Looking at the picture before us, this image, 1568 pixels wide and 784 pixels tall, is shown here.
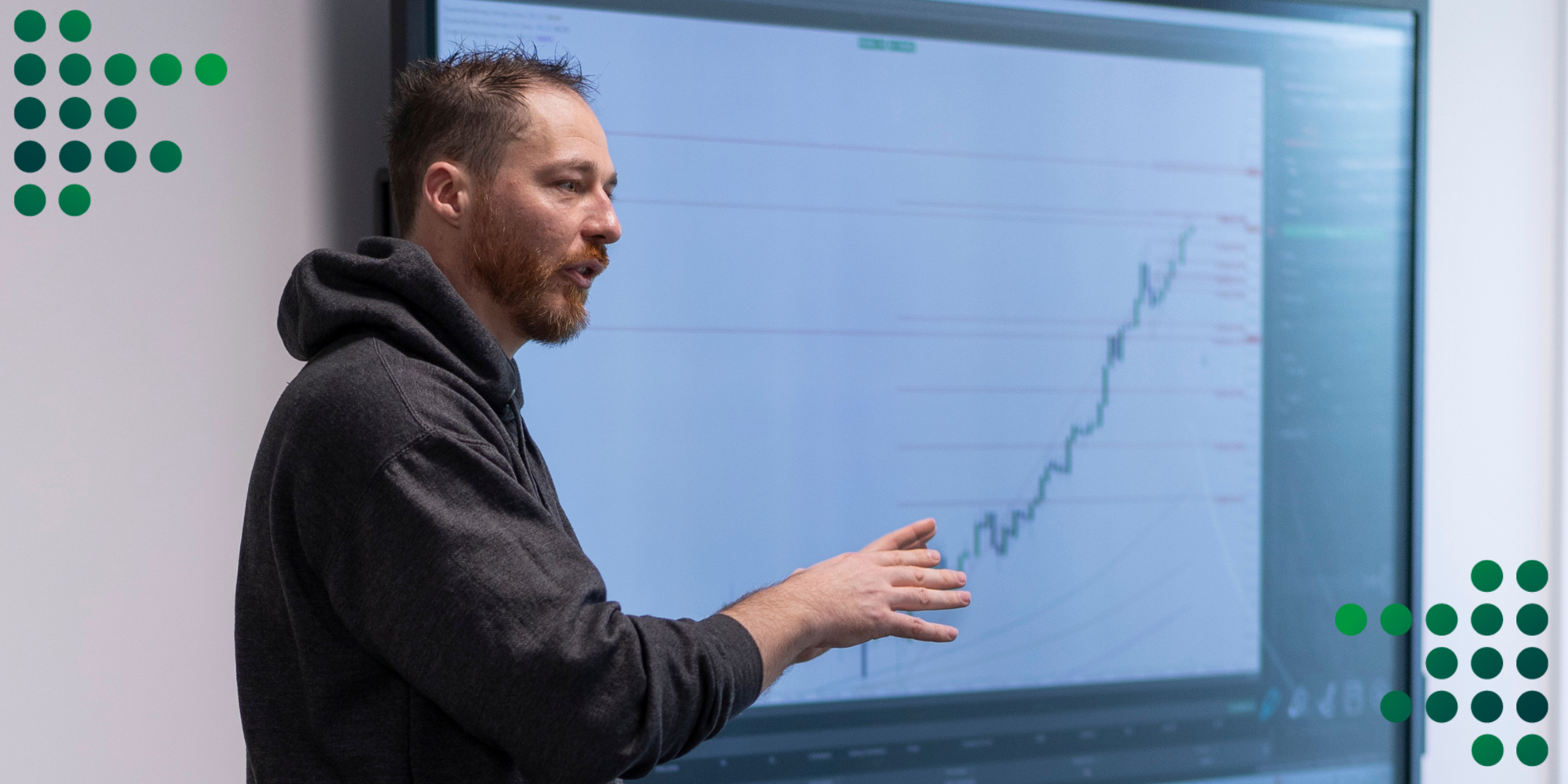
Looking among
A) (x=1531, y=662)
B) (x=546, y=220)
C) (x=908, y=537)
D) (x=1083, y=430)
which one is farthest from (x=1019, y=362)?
(x=1531, y=662)

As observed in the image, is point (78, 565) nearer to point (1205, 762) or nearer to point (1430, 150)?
point (1205, 762)

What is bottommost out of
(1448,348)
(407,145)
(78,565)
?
(78,565)

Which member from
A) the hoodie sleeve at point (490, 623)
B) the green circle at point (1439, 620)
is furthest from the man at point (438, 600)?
the green circle at point (1439, 620)

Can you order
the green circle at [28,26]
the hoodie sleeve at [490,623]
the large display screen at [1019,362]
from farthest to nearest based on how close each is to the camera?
the large display screen at [1019,362]
the green circle at [28,26]
the hoodie sleeve at [490,623]

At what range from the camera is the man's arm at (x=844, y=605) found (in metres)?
0.83

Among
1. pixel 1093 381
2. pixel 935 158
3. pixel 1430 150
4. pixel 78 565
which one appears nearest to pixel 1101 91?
pixel 935 158

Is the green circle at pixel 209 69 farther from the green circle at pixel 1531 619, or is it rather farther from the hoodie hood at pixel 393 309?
the green circle at pixel 1531 619

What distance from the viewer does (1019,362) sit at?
1431 mm

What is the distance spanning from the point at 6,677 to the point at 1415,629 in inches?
70.0

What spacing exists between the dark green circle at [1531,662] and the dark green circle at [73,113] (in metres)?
2.04

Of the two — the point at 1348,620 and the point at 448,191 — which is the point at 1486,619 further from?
the point at 448,191

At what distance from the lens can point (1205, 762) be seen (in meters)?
1.49

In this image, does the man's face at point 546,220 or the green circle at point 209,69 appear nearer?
the man's face at point 546,220

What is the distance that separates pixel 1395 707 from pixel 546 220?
139 cm
